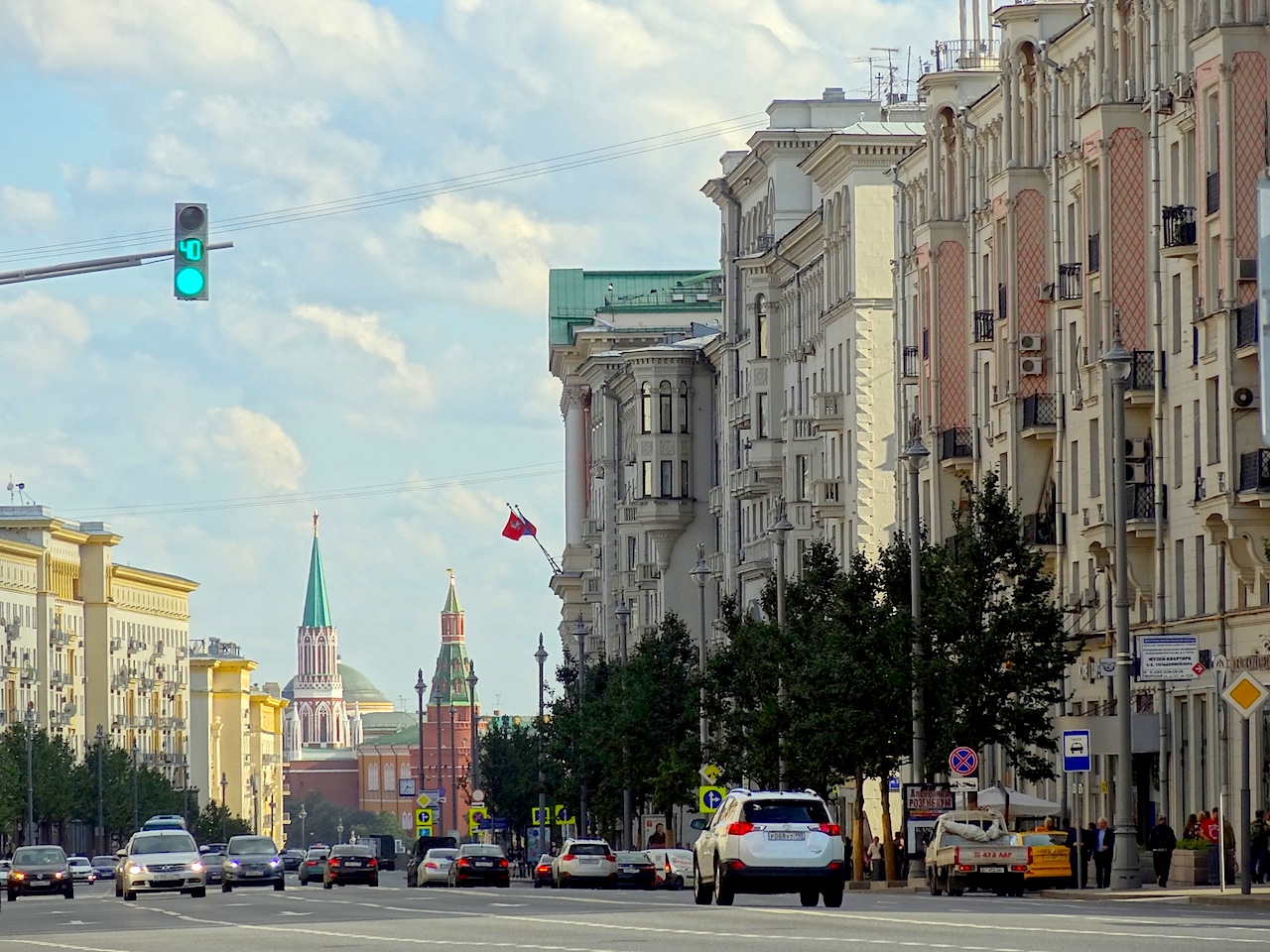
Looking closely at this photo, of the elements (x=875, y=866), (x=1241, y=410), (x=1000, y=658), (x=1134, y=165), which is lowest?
(x=875, y=866)

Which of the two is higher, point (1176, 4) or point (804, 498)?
point (1176, 4)

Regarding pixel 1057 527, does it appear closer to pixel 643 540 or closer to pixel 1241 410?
pixel 1241 410

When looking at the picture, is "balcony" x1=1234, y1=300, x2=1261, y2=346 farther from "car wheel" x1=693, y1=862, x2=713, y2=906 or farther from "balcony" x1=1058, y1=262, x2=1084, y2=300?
"car wheel" x1=693, y1=862, x2=713, y2=906

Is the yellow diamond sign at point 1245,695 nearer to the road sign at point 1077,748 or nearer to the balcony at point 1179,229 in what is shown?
the road sign at point 1077,748

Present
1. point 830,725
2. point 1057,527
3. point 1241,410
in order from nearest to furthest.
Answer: point 1241,410 < point 830,725 < point 1057,527

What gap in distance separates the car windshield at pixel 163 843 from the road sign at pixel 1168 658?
82.4 ft

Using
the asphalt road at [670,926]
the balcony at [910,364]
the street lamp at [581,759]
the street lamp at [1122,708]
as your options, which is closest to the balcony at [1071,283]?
the balcony at [910,364]

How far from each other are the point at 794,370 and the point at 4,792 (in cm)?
6297

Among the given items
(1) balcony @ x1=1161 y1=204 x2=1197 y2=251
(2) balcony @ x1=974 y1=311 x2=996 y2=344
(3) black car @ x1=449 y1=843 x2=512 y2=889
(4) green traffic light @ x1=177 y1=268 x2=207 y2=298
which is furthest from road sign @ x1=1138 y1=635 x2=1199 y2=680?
(3) black car @ x1=449 y1=843 x2=512 y2=889

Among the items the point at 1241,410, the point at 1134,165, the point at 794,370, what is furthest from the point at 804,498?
the point at 1241,410

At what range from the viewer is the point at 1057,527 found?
6706cm

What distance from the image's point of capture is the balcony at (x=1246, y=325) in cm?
5297

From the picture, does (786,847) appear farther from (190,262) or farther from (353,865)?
(353,865)

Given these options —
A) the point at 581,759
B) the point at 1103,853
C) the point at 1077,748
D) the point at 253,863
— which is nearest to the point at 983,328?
the point at 1103,853
